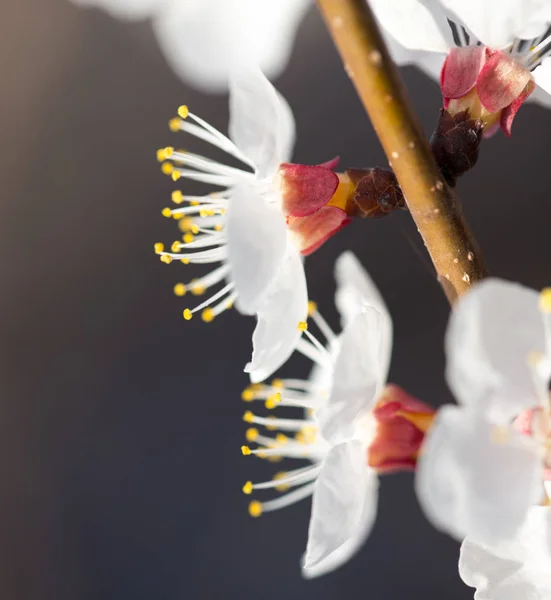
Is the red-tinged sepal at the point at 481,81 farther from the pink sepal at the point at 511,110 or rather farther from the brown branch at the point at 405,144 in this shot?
the brown branch at the point at 405,144

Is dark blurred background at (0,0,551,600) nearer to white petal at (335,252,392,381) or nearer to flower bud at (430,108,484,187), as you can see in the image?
white petal at (335,252,392,381)

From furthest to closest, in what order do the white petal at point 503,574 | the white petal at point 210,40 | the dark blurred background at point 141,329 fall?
1. the dark blurred background at point 141,329
2. the white petal at point 210,40
3. the white petal at point 503,574

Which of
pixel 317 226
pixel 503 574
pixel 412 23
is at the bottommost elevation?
pixel 503 574

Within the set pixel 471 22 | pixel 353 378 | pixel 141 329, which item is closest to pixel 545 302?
pixel 353 378

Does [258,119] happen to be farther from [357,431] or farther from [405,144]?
[357,431]

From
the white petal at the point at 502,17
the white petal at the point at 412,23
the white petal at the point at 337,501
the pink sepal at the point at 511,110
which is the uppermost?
the white petal at the point at 412,23

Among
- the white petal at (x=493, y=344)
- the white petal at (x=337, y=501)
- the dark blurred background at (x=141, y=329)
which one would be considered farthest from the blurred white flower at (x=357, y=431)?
the dark blurred background at (x=141, y=329)

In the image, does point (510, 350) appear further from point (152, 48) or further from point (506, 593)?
point (152, 48)
